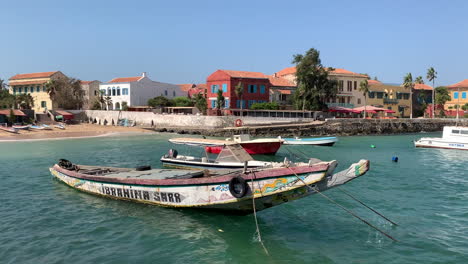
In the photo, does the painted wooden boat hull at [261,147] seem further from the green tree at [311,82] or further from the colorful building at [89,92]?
the colorful building at [89,92]

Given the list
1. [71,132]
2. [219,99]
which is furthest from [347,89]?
[71,132]

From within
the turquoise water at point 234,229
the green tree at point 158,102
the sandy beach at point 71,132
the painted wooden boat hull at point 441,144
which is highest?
the green tree at point 158,102

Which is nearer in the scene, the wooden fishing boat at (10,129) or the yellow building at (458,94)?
the wooden fishing boat at (10,129)

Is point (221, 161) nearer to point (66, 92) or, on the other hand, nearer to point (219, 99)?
point (219, 99)

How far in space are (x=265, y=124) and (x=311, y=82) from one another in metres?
15.0

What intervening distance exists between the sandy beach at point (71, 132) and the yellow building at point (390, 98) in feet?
164

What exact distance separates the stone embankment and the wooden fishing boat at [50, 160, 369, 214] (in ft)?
124

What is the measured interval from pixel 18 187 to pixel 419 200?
23.3m

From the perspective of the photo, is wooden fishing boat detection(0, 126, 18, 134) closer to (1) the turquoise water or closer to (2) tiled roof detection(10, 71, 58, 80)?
(2) tiled roof detection(10, 71, 58, 80)

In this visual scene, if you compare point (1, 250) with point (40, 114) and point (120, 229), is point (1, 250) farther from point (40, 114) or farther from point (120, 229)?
point (40, 114)

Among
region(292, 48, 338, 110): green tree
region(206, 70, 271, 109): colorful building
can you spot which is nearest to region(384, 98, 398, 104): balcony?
region(292, 48, 338, 110): green tree

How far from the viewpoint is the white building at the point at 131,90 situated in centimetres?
7819

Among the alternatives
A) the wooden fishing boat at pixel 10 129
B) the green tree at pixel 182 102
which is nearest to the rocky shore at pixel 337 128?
the green tree at pixel 182 102

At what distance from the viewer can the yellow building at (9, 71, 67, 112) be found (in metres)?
75.3
